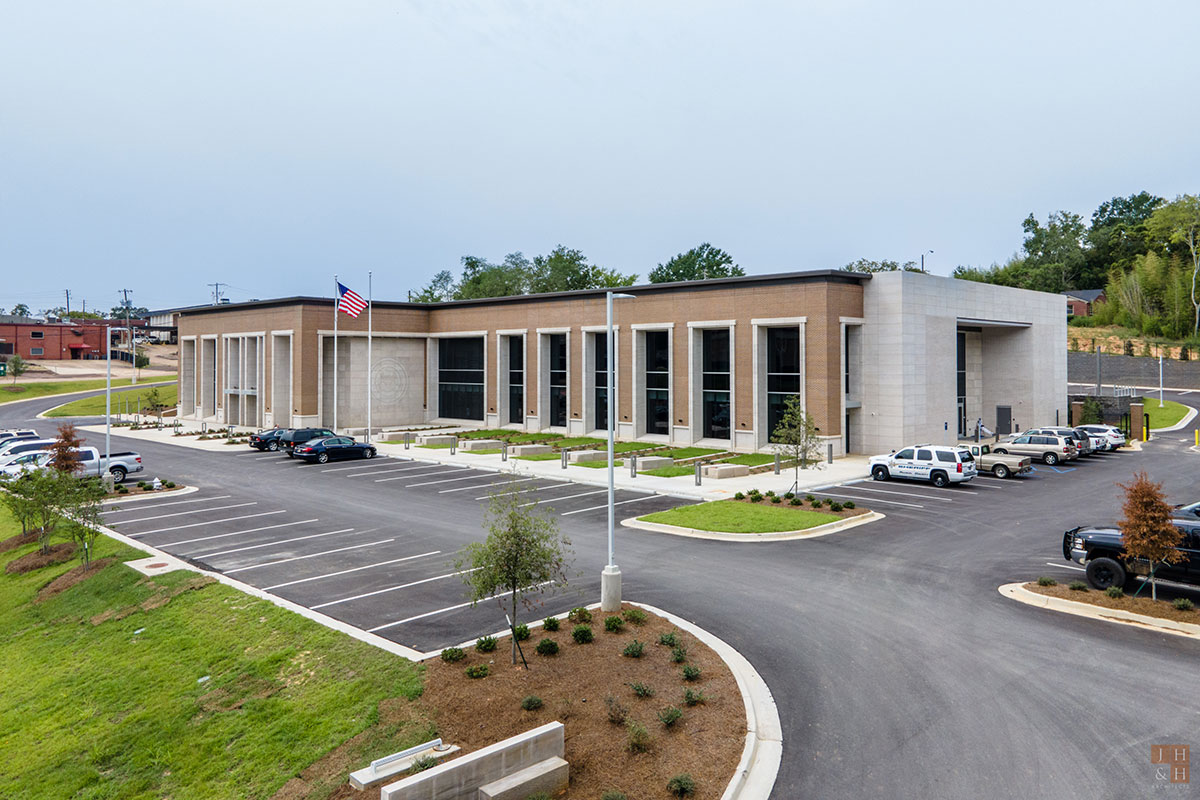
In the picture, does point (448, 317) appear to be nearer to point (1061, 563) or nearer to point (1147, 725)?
point (1061, 563)

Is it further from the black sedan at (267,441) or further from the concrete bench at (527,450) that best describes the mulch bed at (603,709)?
the black sedan at (267,441)

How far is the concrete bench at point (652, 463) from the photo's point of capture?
1436 inches

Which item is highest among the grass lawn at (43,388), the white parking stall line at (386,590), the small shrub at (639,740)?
the grass lawn at (43,388)

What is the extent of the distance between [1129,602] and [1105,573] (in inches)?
41.4

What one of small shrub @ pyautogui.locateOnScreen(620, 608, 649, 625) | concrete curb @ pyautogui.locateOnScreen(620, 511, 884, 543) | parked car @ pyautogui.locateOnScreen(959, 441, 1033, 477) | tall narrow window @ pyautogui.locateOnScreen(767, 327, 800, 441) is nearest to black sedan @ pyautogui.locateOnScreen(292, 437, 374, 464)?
concrete curb @ pyautogui.locateOnScreen(620, 511, 884, 543)

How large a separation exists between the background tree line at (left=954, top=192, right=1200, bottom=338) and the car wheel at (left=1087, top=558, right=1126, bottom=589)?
259 ft

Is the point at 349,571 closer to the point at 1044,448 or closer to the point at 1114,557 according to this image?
the point at 1114,557

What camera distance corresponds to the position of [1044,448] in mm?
39062

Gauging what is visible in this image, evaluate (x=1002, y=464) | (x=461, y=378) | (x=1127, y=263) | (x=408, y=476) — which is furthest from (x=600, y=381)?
(x=1127, y=263)

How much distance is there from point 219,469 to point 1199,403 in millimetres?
82517

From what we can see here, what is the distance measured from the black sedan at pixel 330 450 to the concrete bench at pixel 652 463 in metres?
17.0

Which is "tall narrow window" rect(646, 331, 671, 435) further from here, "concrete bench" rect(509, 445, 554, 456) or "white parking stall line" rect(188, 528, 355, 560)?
"white parking stall line" rect(188, 528, 355, 560)

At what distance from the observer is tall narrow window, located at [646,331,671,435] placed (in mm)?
48125

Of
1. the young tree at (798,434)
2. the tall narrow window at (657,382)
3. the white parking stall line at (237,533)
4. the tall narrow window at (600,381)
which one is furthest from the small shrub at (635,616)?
the tall narrow window at (600,381)
